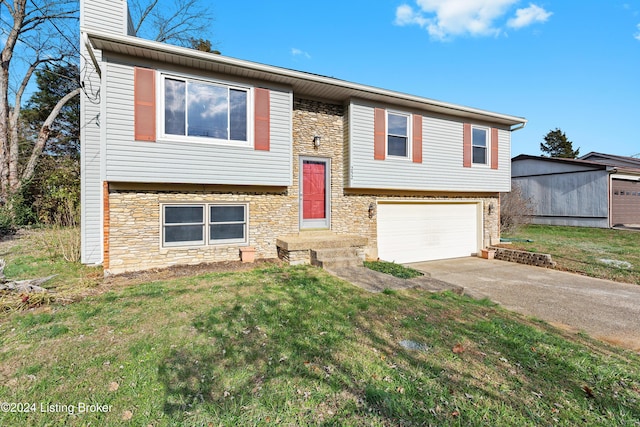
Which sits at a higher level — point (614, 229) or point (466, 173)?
point (466, 173)

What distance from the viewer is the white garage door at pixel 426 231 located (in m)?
10.1

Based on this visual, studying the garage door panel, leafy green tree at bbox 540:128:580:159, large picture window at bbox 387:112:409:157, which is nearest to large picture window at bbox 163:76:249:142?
large picture window at bbox 387:112:409:157

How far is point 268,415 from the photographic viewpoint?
2336mm

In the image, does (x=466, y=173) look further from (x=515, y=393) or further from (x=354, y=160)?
(x=515, y=393)

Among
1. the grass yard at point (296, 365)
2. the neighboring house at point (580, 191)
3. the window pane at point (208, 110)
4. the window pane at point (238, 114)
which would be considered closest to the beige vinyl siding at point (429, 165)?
the window pane at point (238, 114)

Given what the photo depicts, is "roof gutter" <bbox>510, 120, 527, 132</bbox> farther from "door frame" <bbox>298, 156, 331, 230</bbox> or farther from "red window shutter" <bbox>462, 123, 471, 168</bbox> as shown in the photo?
"door frame" <bbox>298, 156, 331, 230</bbox>

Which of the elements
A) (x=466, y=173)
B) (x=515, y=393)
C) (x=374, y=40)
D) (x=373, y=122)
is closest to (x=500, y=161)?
(x=466, y=173)

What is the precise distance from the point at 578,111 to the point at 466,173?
1156 centimetres

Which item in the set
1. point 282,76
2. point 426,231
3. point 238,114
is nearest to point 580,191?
point 426,231

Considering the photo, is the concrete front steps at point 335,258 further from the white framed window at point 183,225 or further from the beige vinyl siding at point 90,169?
the beige vinyl siding at point 90,169

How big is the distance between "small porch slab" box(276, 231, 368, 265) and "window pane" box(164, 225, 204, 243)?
203 cm

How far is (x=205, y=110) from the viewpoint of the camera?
718cm

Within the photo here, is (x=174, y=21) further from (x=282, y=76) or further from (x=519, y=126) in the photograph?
Result: (x=519, y=126)

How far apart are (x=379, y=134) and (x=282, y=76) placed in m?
3.48
